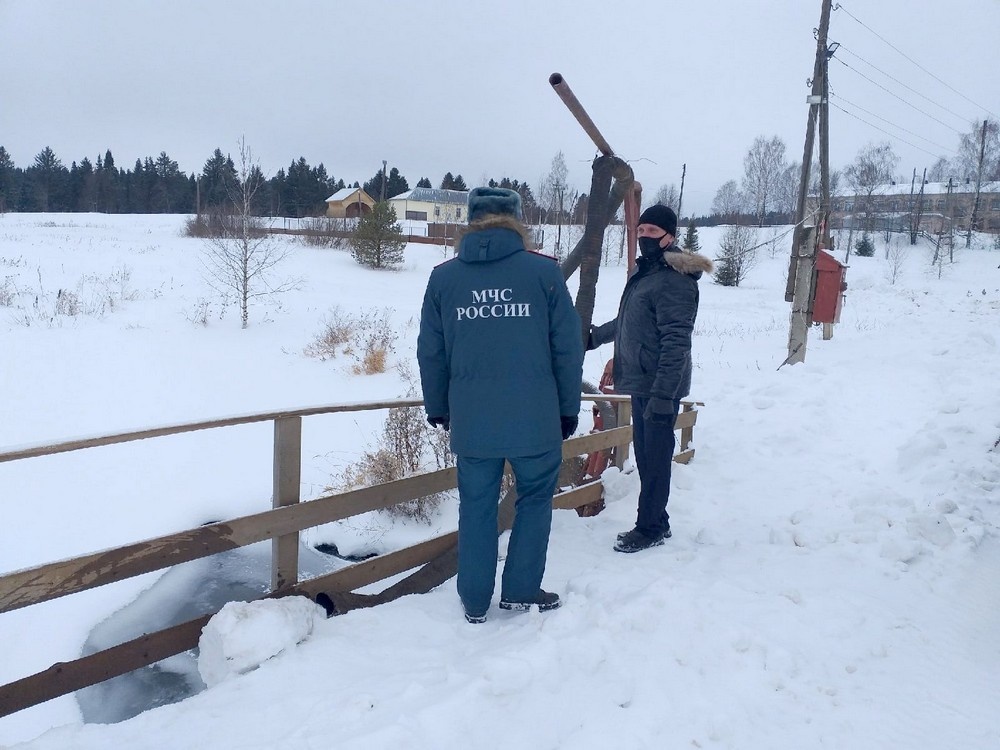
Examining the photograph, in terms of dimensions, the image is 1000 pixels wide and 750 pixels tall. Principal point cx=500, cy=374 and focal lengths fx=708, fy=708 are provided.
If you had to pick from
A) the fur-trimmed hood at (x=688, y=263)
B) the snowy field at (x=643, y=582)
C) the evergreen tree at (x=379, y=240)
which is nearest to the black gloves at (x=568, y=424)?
the snowy field at (x=643, y=582)

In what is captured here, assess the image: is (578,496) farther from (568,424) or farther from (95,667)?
(95,667)

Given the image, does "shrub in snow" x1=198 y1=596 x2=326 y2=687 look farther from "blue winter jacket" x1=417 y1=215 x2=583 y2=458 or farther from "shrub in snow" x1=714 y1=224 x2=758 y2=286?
"shrub in snow" x1=714 y1=224 x2=758 y2=286

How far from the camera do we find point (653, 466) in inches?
161

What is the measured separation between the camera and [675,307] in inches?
153

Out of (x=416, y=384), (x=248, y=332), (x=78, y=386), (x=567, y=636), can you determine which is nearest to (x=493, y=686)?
(x=567, y=636)

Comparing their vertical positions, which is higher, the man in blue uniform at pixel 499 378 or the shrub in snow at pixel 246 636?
the man in blue uniform at pixel 499 378

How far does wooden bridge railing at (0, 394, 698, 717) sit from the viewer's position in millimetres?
2451

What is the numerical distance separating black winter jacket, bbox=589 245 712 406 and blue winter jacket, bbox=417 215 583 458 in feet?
3.26

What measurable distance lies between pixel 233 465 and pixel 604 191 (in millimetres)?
6370

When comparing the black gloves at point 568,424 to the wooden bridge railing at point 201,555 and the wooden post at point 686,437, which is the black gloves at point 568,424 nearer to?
the wooden bridge railing at point 201,555

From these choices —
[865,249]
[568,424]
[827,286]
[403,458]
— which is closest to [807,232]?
[827,286]

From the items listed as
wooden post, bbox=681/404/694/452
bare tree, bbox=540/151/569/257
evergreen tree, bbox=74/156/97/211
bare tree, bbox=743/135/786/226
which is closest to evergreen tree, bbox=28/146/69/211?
evergreen tree, bbox=74/156/97/211

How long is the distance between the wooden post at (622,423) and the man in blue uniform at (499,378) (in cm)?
260

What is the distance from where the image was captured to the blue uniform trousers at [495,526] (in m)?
3.12
